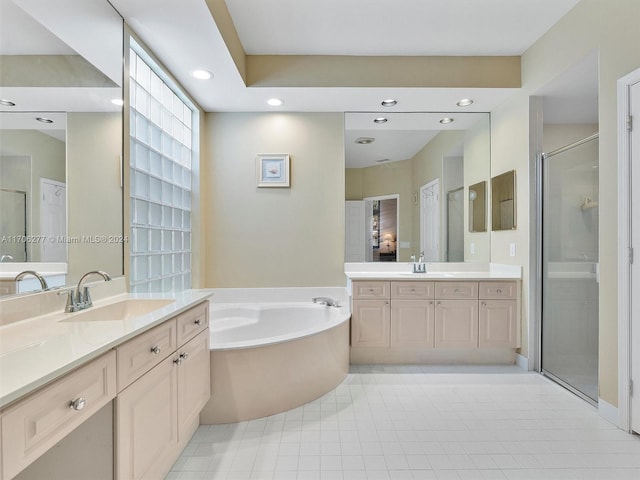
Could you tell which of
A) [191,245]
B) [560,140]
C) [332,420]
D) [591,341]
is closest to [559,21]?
[560,140]

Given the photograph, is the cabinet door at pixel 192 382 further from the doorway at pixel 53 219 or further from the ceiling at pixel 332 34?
the ceiling at pixel 332 34

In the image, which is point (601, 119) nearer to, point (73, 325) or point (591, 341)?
point (591, 341)

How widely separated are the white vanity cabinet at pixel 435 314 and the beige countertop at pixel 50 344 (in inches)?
69.4

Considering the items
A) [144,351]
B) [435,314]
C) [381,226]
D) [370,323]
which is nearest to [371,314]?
[370,323]

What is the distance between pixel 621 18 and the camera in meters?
1.95

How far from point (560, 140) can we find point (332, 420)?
3.73 meters

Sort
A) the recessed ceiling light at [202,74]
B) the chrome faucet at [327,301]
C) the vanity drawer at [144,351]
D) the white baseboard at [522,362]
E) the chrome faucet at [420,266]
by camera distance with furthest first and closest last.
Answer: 1. the chrome faucet at [420,266]
2. the chrome faucet at [327,301]
3. the white baseboard at [522,362]
4. the recessed ceiling light at [202,74]
5. the vanity drawer at [144,351]

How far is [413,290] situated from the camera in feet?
9.78

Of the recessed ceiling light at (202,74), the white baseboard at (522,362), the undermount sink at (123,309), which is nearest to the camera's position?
the undermount sink at (123,309)

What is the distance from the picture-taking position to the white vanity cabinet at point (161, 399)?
118 cm

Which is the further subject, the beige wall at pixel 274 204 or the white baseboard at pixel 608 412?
the beige wall at pixel 274 204

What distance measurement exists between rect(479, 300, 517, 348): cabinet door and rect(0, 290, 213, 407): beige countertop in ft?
8.37

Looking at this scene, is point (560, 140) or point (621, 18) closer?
point (621, 18)

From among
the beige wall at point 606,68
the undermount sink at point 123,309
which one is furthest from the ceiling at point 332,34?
the undermount sink at point 123,309
